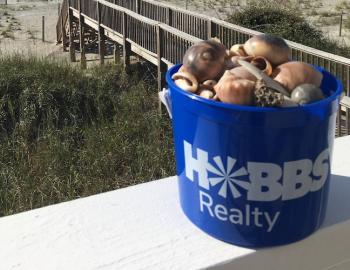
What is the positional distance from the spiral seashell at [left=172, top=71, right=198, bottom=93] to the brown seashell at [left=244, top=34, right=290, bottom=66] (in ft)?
0.60

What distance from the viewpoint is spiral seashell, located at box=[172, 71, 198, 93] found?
128cm

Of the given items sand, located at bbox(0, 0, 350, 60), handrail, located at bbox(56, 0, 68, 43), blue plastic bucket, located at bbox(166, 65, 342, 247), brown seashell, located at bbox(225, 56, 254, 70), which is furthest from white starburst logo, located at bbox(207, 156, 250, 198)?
handrail, located at bbox(56, 0, 68, 43)

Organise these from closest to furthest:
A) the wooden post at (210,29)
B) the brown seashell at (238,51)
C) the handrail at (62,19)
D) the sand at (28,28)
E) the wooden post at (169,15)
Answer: the brown seashell at (238,51)
the wooden post at (210,29)
the wooden post at (169,15)
the handrail at (62,19)
the sand at (28,28)

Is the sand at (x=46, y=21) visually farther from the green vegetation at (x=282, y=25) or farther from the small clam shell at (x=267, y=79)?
the small clam shell at (x=267, y=79)

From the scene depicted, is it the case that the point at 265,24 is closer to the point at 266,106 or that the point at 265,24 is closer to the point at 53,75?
the point at 53,75

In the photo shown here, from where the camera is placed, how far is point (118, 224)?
1.48 m

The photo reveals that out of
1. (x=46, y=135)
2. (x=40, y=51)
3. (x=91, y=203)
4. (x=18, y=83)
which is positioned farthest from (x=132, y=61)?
(x=91, y=203)

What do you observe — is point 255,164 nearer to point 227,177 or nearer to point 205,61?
point 227,177

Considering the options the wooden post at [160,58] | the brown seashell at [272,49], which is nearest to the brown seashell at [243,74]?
the brown seashell at [272,49]

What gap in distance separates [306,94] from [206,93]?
0.23 m

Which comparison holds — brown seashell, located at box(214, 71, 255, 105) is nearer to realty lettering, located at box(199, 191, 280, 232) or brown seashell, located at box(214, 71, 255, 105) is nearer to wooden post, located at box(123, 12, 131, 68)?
realty lettering, located at box(199, 191, 280, 232)

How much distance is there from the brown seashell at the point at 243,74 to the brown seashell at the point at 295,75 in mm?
58

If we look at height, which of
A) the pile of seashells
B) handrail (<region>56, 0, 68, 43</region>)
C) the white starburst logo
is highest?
the pile of seashells

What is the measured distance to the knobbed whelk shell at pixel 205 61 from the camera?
4.24 ft
